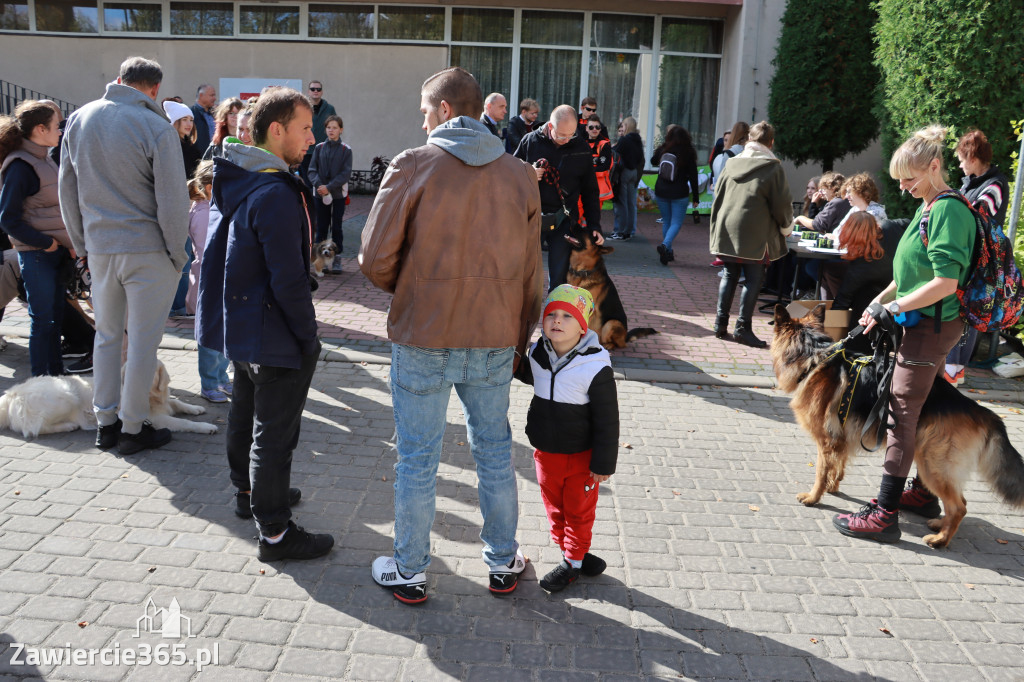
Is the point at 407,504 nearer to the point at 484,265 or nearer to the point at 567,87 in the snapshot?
the point at 484,265

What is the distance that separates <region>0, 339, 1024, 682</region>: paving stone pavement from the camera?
3.27 metres

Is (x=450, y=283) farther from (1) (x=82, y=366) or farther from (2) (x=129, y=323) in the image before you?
(1) (x=82, y=366)

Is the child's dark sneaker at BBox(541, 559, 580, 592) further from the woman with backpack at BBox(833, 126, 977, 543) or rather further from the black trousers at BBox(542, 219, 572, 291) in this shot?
the black trousers at BBox(542, 219, 572, 291)

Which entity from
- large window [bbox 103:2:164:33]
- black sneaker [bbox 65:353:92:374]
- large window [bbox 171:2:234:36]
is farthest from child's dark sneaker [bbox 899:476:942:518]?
large window [bbox 103:2:164:33]

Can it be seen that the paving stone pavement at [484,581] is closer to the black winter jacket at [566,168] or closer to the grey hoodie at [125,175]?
the grey hoodie at [125,175]

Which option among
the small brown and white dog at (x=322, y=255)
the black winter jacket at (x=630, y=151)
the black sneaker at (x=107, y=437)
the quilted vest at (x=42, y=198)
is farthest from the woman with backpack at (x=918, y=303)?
the black winter jacket at (x=630, y=151)

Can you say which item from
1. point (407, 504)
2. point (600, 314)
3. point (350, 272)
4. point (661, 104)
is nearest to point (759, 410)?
point (600, 314)

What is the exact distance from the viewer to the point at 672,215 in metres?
12.8

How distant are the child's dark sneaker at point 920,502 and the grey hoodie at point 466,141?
3210 mm

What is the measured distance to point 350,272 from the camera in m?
11.0

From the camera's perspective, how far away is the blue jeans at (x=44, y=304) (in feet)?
19.0

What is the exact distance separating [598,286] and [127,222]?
4066 mm

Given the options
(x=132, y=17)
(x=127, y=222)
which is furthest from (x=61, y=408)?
(x=132, y=17)

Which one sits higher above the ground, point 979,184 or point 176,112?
point 176,112
